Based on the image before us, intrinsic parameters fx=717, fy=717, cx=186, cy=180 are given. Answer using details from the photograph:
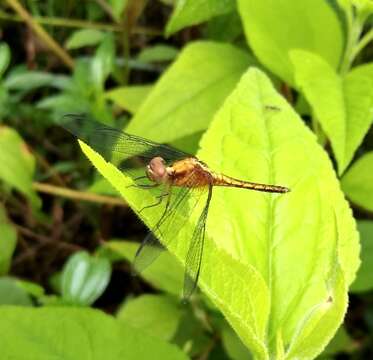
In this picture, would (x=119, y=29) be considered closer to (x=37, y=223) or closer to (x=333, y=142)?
(x=37, y=223)

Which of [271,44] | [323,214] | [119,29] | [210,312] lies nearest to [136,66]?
[119,29]

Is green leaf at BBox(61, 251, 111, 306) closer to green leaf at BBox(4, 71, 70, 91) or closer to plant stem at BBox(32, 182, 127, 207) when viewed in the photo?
plant stem at BBox(32, 182, 127, 207)

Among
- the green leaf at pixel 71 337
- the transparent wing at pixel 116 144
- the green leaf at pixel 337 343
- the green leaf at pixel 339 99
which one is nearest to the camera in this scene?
the green leaf at pixel 71 337

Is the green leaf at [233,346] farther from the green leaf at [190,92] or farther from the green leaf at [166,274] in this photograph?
the green leaf at [190,92]

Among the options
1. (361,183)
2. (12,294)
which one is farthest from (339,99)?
(12,294)

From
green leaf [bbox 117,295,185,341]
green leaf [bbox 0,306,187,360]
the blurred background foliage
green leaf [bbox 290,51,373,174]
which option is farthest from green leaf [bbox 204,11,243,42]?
green leaf [bbox 0,306,187,360]

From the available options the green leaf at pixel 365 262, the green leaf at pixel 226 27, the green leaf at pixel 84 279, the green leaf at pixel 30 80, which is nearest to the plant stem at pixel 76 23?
the green leaf at pixel 30 80
